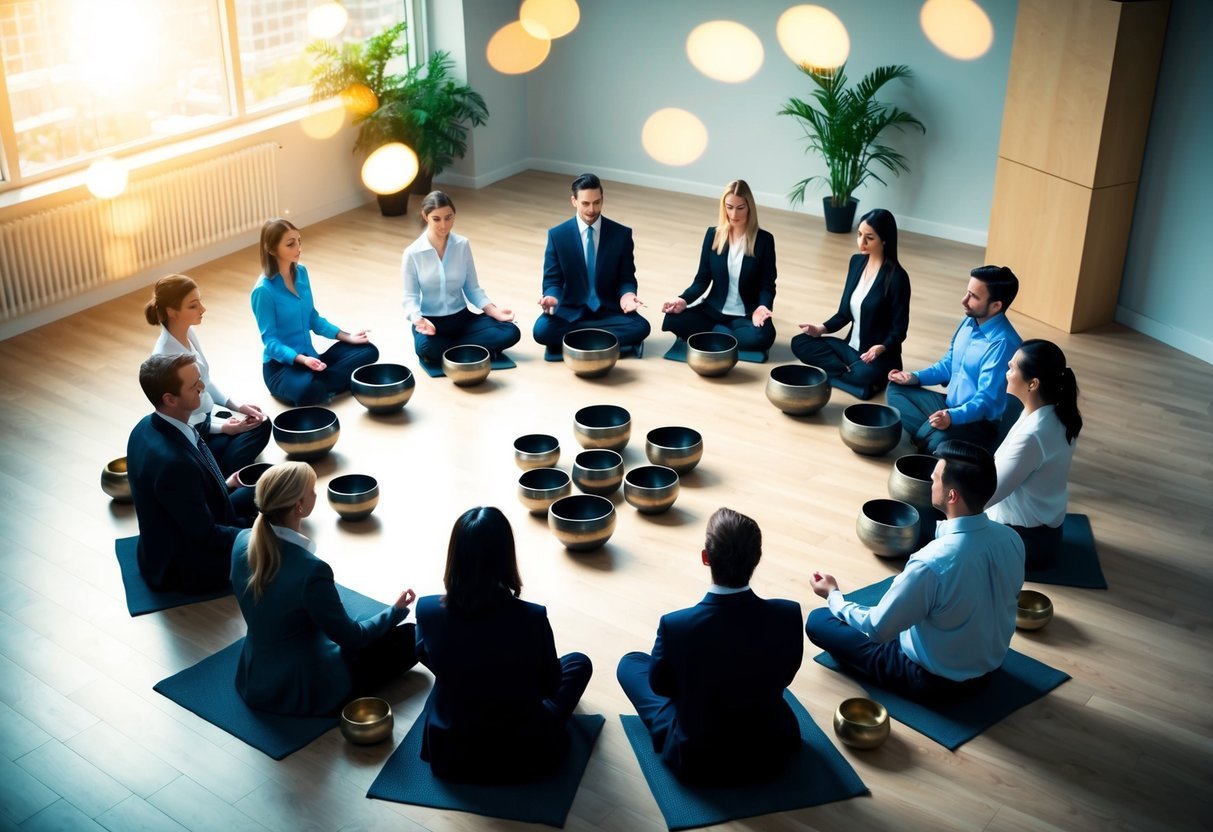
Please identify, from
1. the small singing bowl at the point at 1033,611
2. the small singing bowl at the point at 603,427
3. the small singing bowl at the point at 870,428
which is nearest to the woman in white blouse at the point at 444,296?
the small singing bowl at the point at 603,427

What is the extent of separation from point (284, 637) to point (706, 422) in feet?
8.10

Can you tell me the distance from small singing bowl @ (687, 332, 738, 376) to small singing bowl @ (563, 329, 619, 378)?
376 millimetres

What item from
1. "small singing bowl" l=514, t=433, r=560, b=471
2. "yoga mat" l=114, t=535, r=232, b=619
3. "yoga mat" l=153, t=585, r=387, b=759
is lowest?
"yoga mat" l=153, t=585, r=387, b=759

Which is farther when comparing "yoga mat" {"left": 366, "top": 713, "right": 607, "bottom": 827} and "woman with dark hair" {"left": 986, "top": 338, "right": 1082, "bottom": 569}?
"woman with dark hair" {"left": 986, "top": 338, "right": 1082, "bottom": 569}

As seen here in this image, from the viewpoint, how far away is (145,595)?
4.12m

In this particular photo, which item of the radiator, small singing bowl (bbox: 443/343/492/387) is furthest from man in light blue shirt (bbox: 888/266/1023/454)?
the radiator

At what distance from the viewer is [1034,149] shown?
6.30m

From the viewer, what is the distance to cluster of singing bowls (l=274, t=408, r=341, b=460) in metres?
4.88

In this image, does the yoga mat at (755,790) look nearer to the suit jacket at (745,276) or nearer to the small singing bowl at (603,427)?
the small singing bowl at (603,427)

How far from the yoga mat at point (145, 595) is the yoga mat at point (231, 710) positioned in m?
0.35

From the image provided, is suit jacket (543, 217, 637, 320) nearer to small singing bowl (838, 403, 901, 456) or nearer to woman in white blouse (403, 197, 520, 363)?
woman in white blouse (403, 197, 520, 363)

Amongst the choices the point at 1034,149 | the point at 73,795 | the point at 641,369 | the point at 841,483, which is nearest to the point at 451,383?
the point at 641,369

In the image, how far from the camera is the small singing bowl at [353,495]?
4.51 m

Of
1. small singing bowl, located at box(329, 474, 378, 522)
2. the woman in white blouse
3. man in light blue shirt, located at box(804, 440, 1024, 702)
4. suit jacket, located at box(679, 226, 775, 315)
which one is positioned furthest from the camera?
suit jacket, located at box(679, 226, 775, 315)
